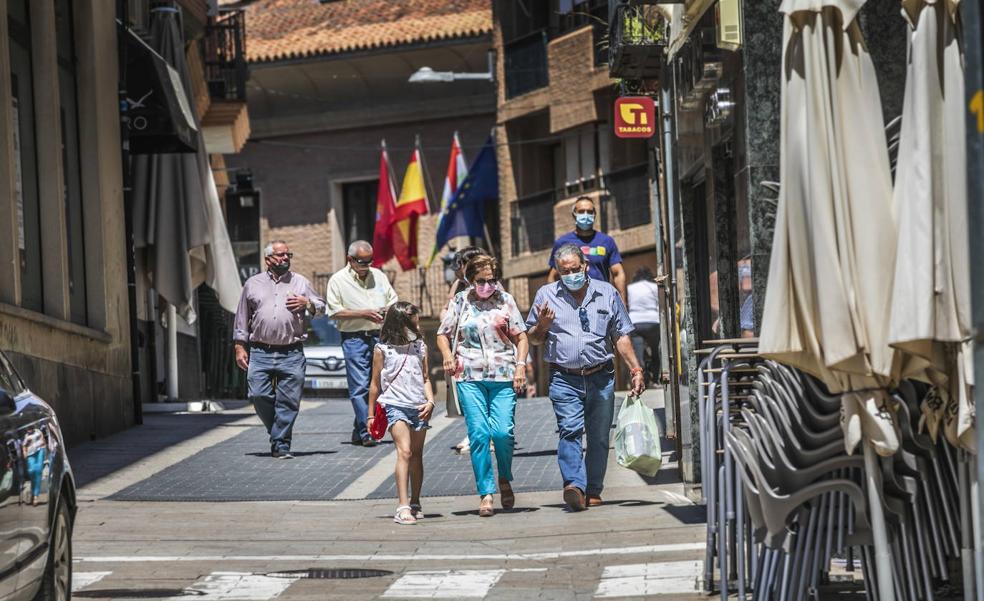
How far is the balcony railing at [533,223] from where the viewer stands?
40125 mm

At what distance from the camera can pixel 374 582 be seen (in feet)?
32.7

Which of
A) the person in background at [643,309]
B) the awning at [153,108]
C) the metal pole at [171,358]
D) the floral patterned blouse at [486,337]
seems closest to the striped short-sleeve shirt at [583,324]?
the floral patterned blouse at [486,337]

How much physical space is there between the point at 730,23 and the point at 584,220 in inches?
172

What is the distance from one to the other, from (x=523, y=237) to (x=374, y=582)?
31.5 m

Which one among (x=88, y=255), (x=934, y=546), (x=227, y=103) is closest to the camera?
(x=934, y=546)

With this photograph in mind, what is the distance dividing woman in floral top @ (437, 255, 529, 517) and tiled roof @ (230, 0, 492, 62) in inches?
1161

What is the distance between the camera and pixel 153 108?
20.6 m

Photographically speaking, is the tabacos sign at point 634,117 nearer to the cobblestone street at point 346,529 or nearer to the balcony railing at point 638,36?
the balcony railing at point 638,36

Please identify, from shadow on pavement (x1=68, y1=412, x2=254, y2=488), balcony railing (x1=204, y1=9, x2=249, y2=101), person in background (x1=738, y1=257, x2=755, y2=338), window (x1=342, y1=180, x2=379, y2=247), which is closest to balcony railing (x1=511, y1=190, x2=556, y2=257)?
window (x1=342, y1=180, x2=379, y2=247)

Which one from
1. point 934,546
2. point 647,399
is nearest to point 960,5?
point 934,546

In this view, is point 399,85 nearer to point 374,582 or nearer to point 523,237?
point 523,237

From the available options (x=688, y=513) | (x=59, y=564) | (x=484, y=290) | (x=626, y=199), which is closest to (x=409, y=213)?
(x=626, y=199)

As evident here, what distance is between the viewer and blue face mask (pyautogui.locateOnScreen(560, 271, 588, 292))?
13383 millimetres

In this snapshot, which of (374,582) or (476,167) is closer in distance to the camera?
(374,582)
